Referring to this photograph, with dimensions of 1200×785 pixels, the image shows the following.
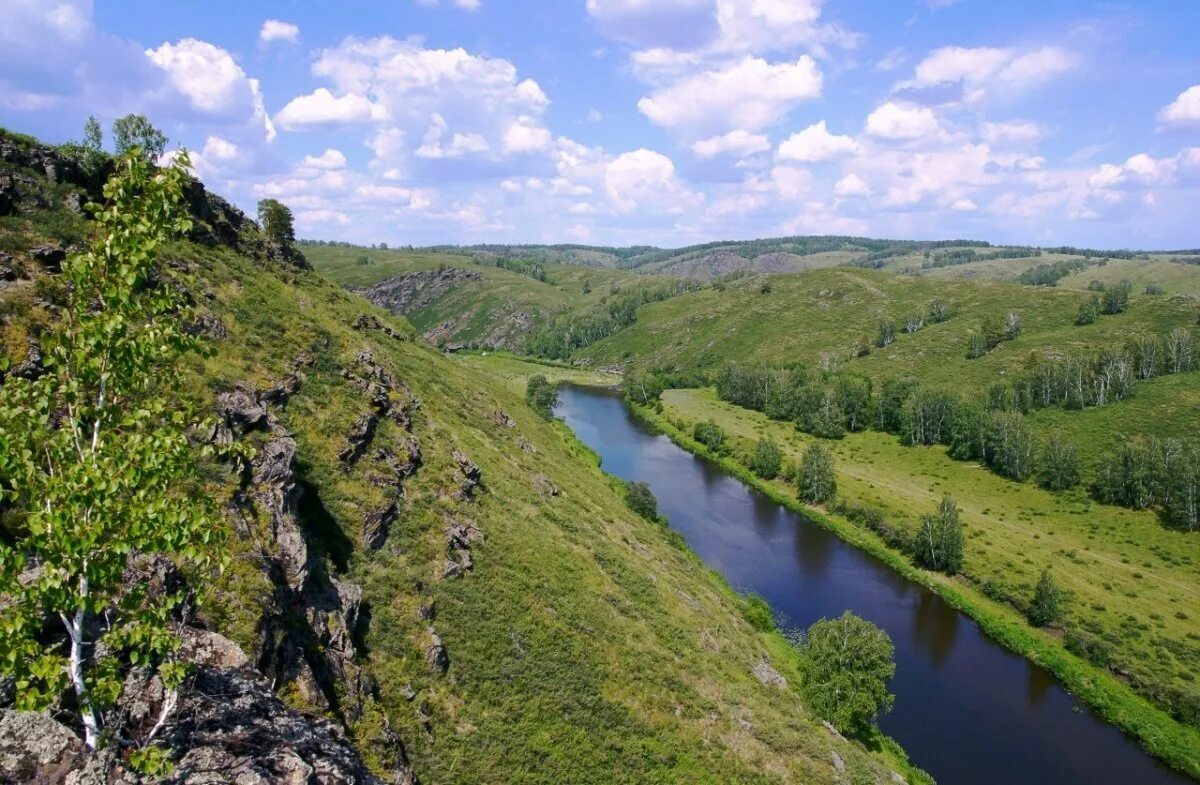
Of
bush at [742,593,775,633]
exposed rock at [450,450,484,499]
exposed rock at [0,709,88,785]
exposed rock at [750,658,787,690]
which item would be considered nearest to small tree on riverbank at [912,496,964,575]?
bush at [742,593,775,633]

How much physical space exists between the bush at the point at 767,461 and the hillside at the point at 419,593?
154 feet

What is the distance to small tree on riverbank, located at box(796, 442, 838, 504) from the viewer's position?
277 ft

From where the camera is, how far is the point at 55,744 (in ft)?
28.1

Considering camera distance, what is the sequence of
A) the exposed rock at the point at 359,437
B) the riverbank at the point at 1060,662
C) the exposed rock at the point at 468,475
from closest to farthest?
the exposed rock at the point at 359,437 → the exposed rock at the point at 468,475 → the riverbank at the point at 1060,662

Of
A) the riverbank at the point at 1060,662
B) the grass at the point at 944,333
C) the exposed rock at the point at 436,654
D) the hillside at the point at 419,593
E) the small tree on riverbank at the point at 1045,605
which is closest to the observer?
the hillside at the point at 419,593

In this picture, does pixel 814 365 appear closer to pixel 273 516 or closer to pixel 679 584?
pixel 679 584

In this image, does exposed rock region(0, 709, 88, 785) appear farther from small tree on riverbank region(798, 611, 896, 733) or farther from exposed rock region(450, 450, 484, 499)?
small tree on riverbank region(798, 611, 896, 733)

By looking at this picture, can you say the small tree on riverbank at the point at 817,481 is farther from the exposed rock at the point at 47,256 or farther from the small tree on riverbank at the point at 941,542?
the exposed rock at the point at 47,256

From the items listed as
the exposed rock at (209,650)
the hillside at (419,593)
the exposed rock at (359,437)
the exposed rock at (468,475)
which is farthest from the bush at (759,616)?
the exposed rock at (209,650)

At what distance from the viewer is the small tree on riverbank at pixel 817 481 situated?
8450 cm

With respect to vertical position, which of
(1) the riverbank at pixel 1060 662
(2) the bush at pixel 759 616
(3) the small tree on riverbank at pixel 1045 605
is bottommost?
(1) the riverbank at pixel 1060 662

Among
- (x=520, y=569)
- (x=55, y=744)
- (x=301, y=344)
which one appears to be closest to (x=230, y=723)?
(x=55, y=744)

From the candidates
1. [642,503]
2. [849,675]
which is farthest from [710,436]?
[849,675]

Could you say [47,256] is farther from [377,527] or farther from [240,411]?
[377,527]
